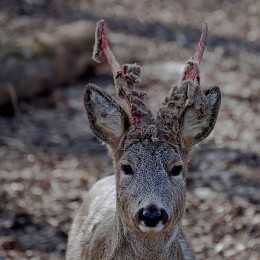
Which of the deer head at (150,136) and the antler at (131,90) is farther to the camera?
the antler at (131,90)

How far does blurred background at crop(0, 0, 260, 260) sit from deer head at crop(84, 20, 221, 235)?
1.99 metres

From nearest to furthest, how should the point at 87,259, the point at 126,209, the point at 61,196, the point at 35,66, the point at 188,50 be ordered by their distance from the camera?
the point at 126,209, the point at 87,259, the point at 61,196, the point at 35,66, the point at 188,50

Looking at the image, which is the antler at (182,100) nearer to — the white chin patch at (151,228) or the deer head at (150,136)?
the deer head at (150,136)

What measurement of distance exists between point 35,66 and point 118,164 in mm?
5060

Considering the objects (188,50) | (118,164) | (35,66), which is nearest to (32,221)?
(118,164)

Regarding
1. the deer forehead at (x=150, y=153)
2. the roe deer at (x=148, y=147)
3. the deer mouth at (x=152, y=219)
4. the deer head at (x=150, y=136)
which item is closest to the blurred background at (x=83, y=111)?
the roe deer at (x=148, y=147)

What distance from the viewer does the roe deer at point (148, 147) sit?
4287mm

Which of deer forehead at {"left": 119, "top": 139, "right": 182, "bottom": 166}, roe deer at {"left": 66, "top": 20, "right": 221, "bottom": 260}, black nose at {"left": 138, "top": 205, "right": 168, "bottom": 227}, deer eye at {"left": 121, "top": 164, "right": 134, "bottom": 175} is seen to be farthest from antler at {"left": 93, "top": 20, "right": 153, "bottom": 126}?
black nose at {"left": 138, "top": 205, "right": 168, "bottom": 227}

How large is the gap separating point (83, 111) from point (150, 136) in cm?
492

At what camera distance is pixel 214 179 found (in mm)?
7594

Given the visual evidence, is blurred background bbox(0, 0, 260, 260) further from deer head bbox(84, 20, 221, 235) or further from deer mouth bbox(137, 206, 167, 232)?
deer mouth bbox(137, 206, 167, 232)

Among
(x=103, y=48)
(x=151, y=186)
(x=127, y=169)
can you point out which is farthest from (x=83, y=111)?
(x=151, y=186)

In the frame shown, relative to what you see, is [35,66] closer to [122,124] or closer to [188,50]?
[188,50]

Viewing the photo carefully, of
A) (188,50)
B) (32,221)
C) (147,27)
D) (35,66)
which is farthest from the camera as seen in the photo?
(147,27)
